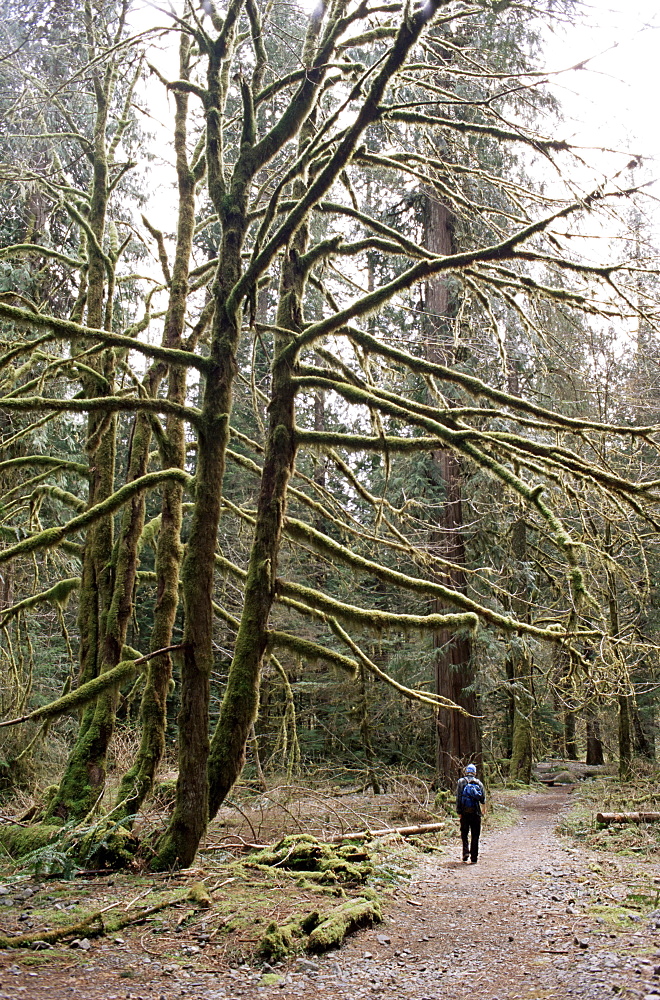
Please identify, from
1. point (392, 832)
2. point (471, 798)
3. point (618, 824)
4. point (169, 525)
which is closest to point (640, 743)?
point (618, 824)

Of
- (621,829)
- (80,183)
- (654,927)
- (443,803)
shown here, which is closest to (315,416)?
(80,183)

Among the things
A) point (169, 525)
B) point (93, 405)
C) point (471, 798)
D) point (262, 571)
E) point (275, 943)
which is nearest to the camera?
point (275, 943)

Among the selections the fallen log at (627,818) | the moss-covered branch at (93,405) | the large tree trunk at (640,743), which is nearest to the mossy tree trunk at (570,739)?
the large tree trunk at (640,743)

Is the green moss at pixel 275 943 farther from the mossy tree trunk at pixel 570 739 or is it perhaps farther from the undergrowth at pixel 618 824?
the mossy tree trunk at pixel 570 739

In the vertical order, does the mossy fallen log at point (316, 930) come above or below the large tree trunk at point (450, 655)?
below

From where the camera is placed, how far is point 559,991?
14.5ft

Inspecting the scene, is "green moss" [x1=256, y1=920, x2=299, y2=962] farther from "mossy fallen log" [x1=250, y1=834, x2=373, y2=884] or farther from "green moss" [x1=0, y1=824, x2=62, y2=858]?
"green moss" [x1=0, y1=824, x2=62, y2=858]

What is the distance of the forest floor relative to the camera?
4367 mm

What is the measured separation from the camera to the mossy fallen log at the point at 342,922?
17.1 ft

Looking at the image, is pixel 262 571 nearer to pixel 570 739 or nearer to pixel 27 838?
pixel 27 838

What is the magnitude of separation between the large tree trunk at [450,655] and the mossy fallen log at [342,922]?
7.29 metres

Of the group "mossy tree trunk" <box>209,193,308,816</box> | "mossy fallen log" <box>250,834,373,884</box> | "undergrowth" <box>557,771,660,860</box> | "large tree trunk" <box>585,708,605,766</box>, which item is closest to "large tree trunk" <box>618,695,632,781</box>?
"undergrowth" <box>557,771,660,860</box>

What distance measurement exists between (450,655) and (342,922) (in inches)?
348

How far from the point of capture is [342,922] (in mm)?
5578
